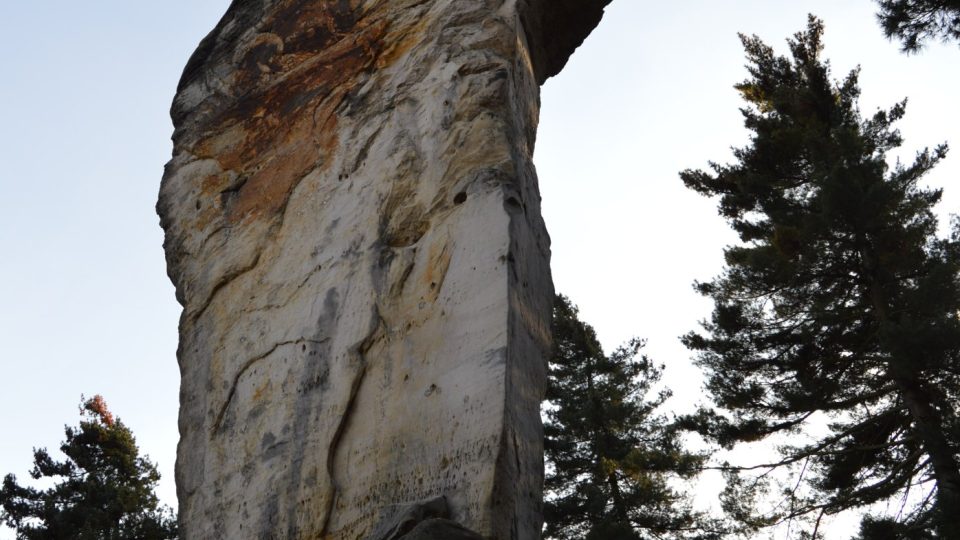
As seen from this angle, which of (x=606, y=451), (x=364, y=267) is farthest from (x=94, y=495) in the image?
(x=364, y=267)

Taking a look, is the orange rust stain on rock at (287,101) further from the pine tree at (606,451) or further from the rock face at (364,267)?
the pine tree at (606,451)

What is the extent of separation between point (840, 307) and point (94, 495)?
8952 millimetres

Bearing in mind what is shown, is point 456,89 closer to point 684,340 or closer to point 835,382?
point 835,382

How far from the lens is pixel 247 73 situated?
6023 mm

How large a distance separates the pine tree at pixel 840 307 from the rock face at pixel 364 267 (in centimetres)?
519

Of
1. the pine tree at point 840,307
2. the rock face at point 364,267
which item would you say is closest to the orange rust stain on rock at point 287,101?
the rock face at point 364,267

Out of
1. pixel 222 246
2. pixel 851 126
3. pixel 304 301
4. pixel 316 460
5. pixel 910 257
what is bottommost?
pixel 316 460

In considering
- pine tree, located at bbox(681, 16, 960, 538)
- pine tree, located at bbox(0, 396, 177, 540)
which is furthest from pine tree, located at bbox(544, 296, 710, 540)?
pine tree, located at bbox(0, 396, 177, 540)

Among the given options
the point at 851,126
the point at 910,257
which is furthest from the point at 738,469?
the point at 851,126

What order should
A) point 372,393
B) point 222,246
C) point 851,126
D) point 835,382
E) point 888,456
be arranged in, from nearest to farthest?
point 372,393
point 222,246
point 888,456
point 835,382
point 851,126

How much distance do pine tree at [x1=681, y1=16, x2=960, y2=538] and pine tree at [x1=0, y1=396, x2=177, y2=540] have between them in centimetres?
678

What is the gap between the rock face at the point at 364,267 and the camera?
4.00 metres

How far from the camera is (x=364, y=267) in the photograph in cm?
471

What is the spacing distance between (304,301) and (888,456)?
6995 millimetres
